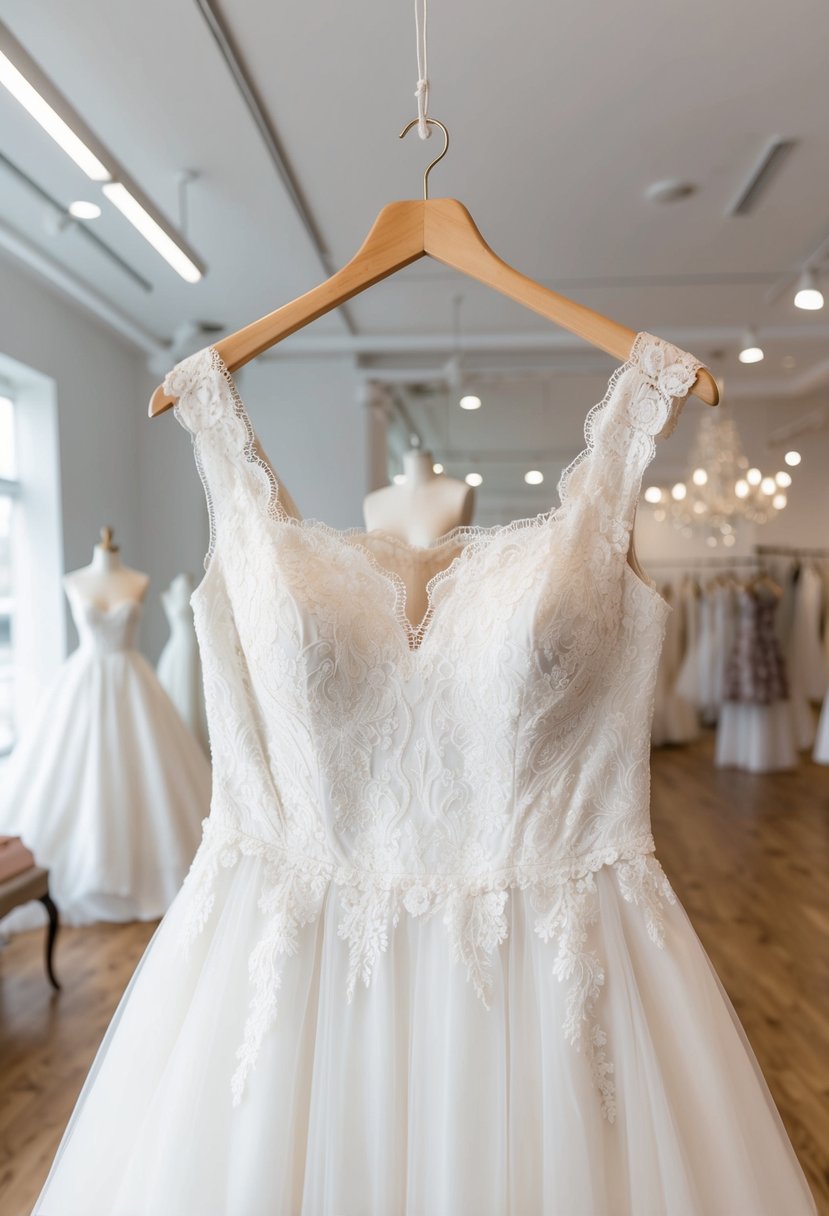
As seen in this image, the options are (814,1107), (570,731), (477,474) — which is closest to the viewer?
(570,731)

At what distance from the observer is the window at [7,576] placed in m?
4.97

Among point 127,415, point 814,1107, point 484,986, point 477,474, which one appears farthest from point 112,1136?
point 477,474

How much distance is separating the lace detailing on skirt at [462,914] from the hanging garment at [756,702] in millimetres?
6310

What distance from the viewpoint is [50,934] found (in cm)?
316

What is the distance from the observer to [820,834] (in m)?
5.15

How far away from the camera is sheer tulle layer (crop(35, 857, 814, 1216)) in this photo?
3.61 ft

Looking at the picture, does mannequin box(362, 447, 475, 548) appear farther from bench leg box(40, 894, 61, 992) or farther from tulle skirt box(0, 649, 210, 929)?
tulle skirt box(0, 649, 210, 929)

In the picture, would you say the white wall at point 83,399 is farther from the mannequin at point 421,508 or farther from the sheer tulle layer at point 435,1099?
the sheer tulle layer at point 435,1099

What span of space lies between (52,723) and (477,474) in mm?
7367

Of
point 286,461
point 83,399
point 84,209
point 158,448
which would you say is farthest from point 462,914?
point 158,448

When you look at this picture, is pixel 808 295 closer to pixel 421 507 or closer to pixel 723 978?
pixel 421 507

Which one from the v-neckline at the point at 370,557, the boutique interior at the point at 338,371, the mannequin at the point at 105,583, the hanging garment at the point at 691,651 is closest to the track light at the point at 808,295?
the boutique interior at the point at 338,371

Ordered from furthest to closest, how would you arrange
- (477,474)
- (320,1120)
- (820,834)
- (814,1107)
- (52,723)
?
(477,474) < (820,834) < (52,723) < (814,1107) < (320,1120)

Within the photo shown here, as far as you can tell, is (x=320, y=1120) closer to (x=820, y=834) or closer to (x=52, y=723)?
Result: (x=52, y=723)
